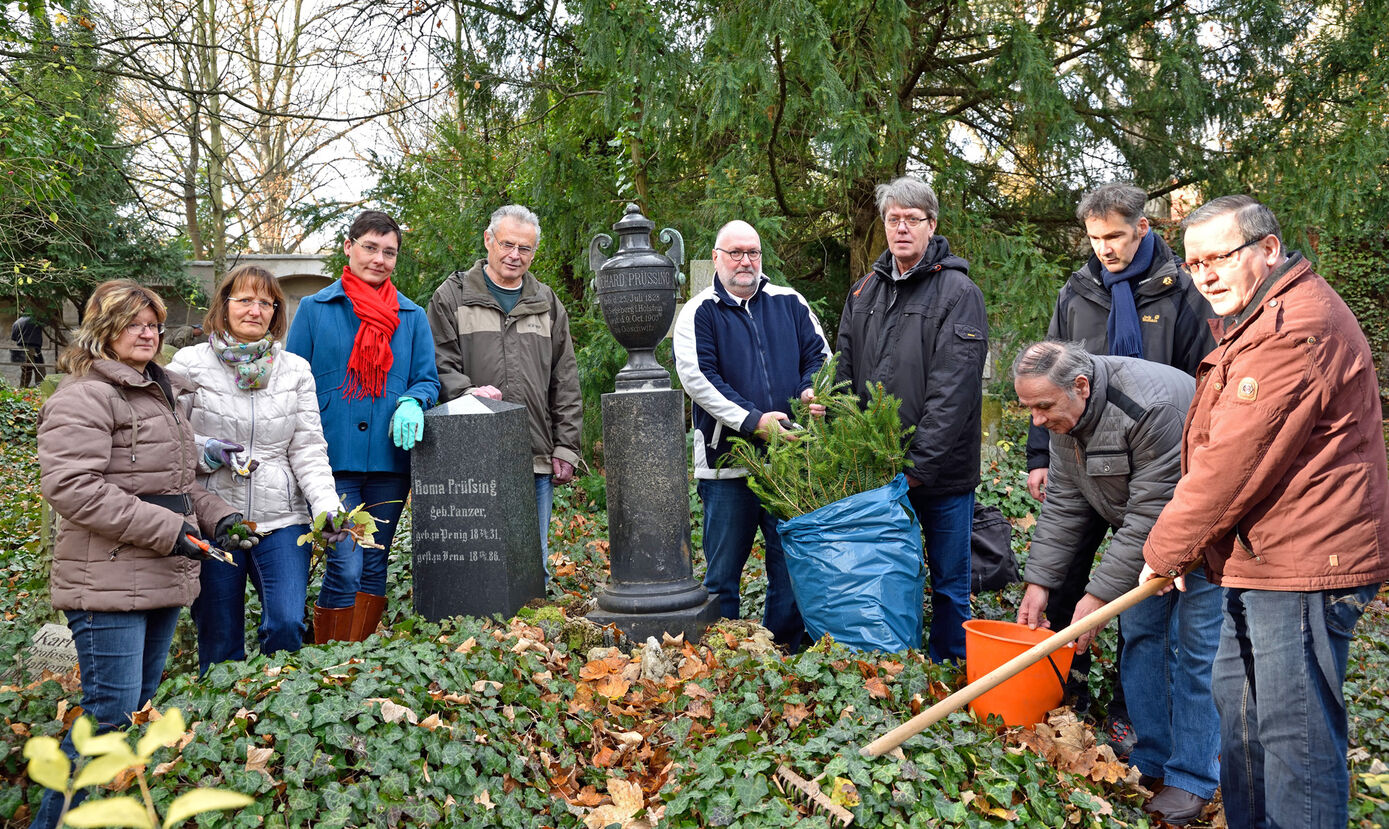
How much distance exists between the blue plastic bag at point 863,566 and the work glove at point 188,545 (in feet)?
6.86

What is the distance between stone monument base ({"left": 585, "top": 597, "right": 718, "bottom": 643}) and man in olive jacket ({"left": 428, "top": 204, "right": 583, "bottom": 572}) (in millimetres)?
586

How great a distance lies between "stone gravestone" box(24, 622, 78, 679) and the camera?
156 inches

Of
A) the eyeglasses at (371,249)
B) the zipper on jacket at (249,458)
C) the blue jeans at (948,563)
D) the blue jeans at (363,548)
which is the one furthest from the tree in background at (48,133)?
the blue jeans at (948,563)

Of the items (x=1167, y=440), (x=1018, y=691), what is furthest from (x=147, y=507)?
(x=1167, y=440)

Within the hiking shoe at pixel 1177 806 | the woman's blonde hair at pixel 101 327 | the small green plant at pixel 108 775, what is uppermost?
the woman's blonde hair at pixel 101 327

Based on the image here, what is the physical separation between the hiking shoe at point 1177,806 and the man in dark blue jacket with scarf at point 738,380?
1.64m

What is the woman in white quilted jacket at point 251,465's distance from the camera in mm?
3518

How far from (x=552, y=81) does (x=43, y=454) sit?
6.35 m

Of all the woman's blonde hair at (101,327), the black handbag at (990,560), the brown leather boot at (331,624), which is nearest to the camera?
the woman's blonde hair at (101,327)

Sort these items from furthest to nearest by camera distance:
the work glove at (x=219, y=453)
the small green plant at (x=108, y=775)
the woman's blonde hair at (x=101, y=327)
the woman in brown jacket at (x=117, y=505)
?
the work glove at (x=219, y=453) < the woman's blonde hair at (x=101, y=327) < the woman in brown jacket at (x=117, y=505) < the small green plant at (x=108, y=775)

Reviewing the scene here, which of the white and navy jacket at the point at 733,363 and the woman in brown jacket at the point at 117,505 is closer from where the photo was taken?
the woman in brown jacket at the point at 117,505

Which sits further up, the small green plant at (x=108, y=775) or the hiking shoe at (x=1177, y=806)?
the small green plant at (x=108, y=775)

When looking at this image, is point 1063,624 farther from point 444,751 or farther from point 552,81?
point 552,81

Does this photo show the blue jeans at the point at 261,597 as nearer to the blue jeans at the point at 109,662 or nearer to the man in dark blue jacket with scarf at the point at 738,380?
the blue jeans at the point at 109,662
